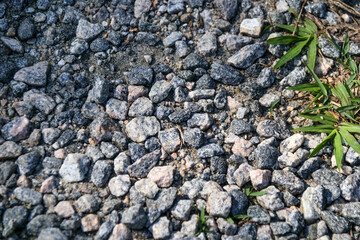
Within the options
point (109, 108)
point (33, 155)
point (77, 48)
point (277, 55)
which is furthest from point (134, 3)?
point (33, 155)

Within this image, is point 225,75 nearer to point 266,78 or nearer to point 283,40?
point 266,78

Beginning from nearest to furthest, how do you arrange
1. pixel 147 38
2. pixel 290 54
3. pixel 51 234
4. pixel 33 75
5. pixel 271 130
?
pixel 51 234 → pixel 271 130 → pixel 33 75 → pixel 290 54 → pixel 147 38

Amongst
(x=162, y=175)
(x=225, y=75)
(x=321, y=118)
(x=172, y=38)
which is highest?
(x=172, y=38)

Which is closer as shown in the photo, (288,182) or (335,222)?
(335,222)

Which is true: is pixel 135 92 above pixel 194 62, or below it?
below

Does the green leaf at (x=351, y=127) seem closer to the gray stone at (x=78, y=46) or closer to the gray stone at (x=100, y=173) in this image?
the gray stone at (x=100, y=173)

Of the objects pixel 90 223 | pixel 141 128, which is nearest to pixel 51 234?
pixel 90 223

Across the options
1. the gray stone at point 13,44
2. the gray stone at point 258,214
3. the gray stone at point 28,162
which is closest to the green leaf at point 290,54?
the gray stone at point 258,214
